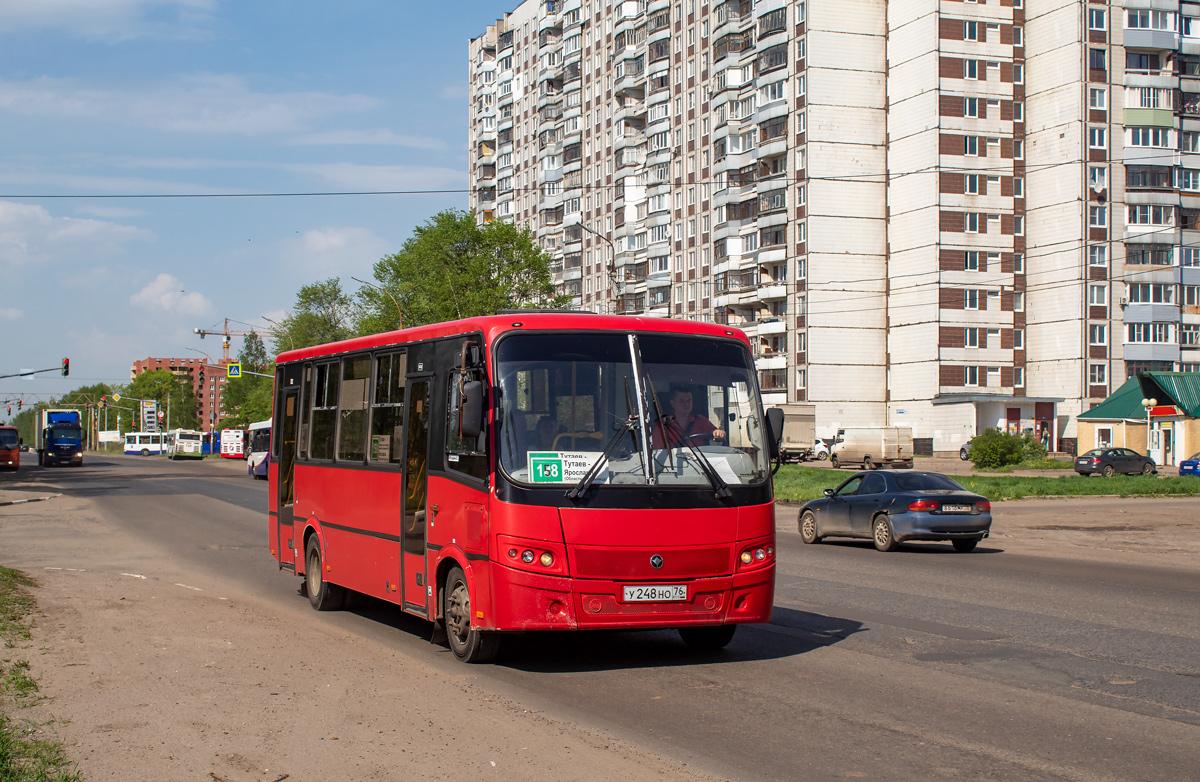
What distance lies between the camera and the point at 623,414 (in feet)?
29.2

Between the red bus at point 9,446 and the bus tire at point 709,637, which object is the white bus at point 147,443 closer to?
the red bus at point 9,446

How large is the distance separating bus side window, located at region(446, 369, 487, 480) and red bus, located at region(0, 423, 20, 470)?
202ft

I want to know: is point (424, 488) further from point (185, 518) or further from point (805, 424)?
point (805, 424)

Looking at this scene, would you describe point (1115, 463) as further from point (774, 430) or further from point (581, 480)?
point (581, 480)

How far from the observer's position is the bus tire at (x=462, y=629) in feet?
29.7

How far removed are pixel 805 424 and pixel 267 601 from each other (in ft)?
228

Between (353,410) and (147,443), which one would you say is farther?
(147,443)

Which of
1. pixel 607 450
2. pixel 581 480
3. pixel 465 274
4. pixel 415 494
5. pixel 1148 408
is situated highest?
pixel 465 274

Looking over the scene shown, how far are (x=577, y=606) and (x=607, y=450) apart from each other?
115cm

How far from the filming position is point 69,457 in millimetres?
79312

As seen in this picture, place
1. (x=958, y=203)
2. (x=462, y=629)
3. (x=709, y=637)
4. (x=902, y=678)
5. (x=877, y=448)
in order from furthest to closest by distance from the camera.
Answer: (x=958, y=203)
(x=877, y=448)
(x=709, y=637)
(x=462, y=629)
(x=902, y=678)

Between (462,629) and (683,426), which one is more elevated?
(683,426)

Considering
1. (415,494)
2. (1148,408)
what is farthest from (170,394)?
(415,494)

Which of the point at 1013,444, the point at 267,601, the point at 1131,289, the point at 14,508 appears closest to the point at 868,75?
the point at 1131,289
